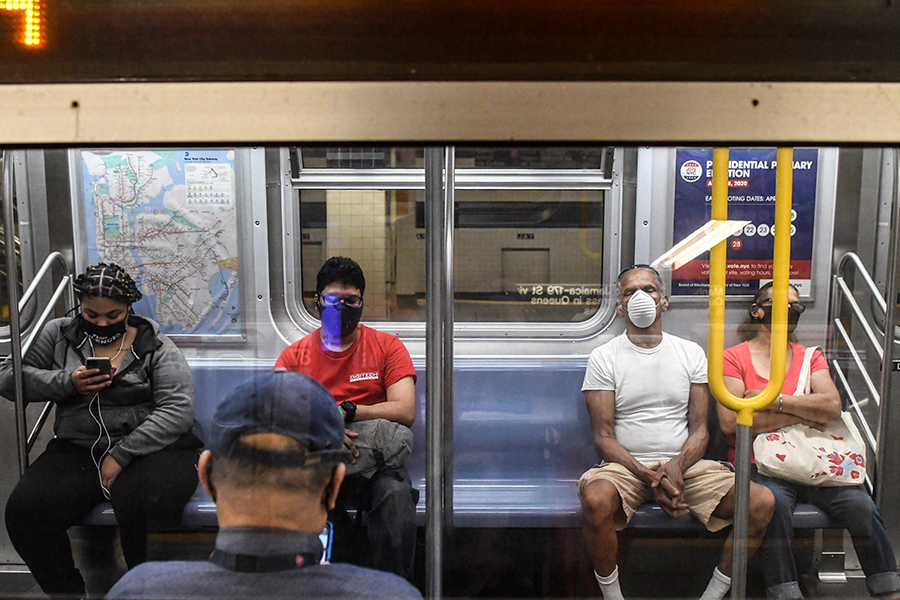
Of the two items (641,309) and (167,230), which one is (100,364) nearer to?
(167,230)

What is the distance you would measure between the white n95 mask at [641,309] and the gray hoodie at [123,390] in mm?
2008

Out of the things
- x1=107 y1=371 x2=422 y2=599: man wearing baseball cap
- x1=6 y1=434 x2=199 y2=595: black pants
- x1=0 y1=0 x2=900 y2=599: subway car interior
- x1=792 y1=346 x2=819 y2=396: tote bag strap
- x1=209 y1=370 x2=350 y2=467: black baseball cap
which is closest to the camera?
x1=0 y1=0 x2=900 y2=599: subway car interior

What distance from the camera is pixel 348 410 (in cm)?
251

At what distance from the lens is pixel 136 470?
2514 millimetres

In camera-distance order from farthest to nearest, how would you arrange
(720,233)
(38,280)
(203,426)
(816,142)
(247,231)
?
1. (247,231)
2. (38,280)
3. (203,426)
4. (720,233)
5. (816,142)

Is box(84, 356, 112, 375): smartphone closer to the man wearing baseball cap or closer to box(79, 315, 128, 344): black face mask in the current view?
box(79, 315, 128, 344): black face mask

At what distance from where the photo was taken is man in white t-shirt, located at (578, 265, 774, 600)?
99.7 inches

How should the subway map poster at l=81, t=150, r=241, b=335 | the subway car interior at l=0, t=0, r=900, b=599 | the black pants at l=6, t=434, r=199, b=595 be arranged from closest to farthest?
the subway car interior at l=0, t=0, r=900, b=599 → the black pants at l=6, t=434, r=199, b=595 → the subway map poster at l=81, t=150, r=241, b=335

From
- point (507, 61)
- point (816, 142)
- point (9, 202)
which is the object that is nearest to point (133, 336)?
point (9, 202)

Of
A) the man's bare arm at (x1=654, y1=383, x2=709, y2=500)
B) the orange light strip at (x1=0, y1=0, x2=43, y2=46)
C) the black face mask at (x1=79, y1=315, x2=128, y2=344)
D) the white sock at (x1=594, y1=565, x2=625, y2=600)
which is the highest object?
the orange light strip at (x1=0, y1=0, x2=43, y2=46)

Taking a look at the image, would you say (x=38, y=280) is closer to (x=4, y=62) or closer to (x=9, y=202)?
(x=9, y=202)

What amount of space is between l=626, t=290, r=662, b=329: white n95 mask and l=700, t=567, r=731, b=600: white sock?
3.52 feet

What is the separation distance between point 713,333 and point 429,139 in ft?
3.99

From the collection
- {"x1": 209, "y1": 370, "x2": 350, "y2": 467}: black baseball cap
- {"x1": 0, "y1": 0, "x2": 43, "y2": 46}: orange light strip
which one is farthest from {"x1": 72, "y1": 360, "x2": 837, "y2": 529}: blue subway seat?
{"x1": 0, "y1": 0, "x2": 43, "y2": 46}: orange light strip
